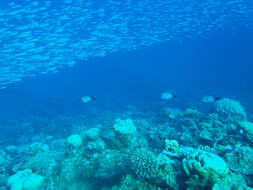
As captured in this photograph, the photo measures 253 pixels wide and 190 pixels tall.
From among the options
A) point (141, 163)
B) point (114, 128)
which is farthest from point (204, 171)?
point (114, 128)

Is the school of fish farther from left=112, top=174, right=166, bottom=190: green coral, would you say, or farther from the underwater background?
left=112, top=174, right=166, bottom=190: green coral

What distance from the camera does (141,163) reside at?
521 cm

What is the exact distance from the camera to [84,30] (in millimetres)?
22547

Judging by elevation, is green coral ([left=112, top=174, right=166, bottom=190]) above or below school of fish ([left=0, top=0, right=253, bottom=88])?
above

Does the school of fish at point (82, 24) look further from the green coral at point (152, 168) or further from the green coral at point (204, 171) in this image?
the green coral at point (204, 171)

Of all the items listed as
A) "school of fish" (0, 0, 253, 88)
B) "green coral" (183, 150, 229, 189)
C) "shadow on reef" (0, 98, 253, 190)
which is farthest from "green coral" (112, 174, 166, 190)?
"school of fish" (0, 0, 253, 88)

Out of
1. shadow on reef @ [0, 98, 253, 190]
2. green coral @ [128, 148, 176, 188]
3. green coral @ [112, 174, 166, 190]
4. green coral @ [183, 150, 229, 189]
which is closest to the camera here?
green coral @ [183, 150, 229, 189]

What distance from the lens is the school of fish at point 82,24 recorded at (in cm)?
1680

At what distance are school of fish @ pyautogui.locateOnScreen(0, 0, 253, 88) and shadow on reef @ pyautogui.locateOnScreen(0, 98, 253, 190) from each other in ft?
34.1

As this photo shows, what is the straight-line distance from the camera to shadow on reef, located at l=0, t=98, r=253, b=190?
186 inches

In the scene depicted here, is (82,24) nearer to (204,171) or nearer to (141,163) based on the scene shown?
(141,163)

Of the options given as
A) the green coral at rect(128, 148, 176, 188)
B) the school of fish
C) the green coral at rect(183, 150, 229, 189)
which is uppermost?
the green coral at rect(183, 150, 229, 189)

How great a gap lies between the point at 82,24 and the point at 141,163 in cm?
1871

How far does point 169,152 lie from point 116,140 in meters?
3.56
